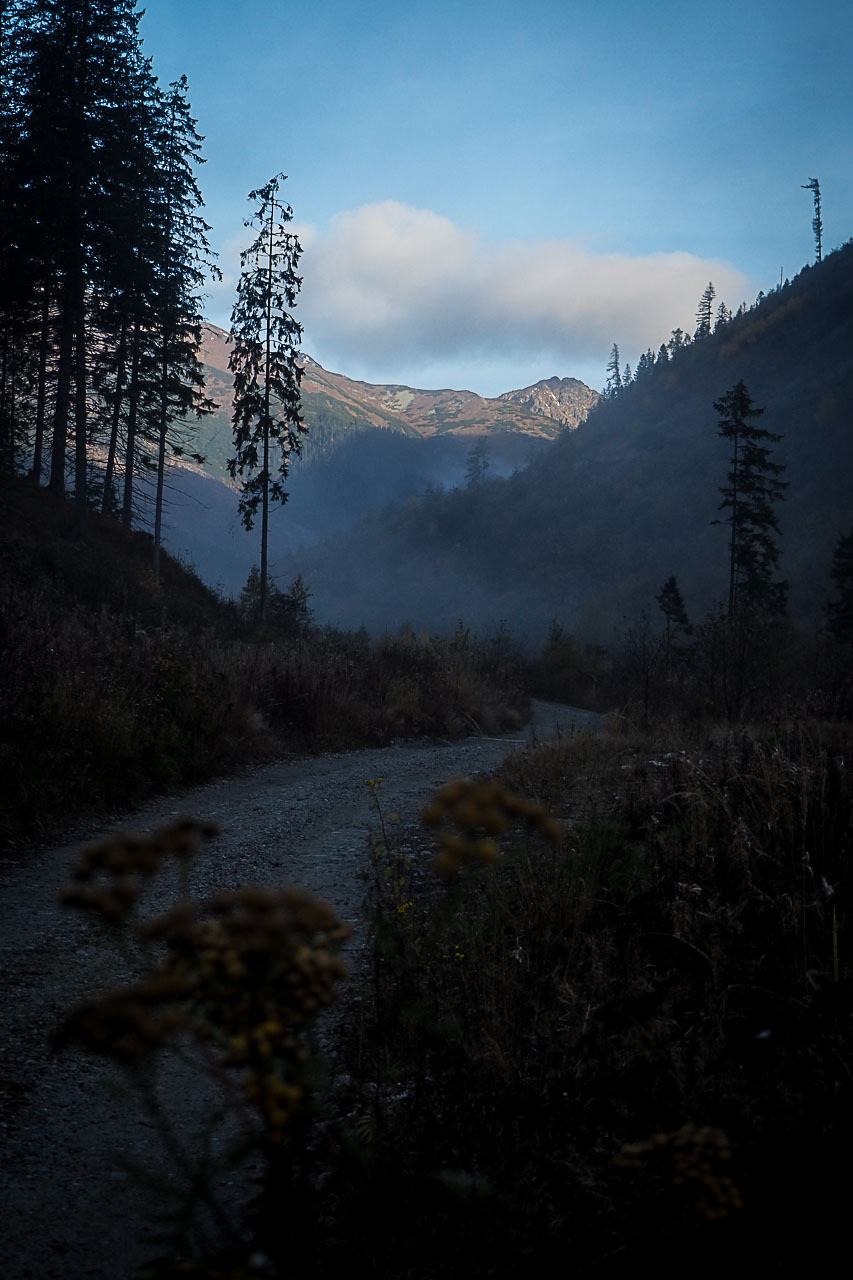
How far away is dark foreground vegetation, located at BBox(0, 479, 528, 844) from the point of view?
6.88m

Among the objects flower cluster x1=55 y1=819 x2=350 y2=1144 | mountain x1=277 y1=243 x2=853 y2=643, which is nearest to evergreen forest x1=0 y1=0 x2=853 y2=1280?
flower cluster x1=55 y1=819 x2=350 y2=1144

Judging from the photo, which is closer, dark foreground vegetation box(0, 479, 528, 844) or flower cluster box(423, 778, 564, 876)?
flower cluster box(423, 778, 564, 876)

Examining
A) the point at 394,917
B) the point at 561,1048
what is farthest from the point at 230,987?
the point at 394,917

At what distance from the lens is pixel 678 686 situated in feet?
52.2

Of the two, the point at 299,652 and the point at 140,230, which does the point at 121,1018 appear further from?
the point at 140,230

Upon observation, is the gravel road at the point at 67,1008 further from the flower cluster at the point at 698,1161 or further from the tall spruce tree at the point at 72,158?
the tall spruce tree at the point at 72,158

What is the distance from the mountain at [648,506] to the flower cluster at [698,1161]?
48239 millimetres

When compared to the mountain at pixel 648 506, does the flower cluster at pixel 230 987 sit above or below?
below

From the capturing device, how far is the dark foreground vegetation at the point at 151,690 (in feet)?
22.6

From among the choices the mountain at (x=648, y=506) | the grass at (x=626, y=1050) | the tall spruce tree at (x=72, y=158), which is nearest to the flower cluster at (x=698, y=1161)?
the grass at (x=626, y=1050)

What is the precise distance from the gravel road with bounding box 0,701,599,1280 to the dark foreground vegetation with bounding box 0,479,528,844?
1.96ft

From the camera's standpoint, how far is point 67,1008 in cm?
338

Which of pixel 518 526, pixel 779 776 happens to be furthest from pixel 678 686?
pixel 518 526

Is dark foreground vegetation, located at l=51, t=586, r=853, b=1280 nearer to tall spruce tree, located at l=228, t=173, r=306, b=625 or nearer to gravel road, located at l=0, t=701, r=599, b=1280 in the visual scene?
gravel road, located at l=0, t=701, r=599, b=1280
